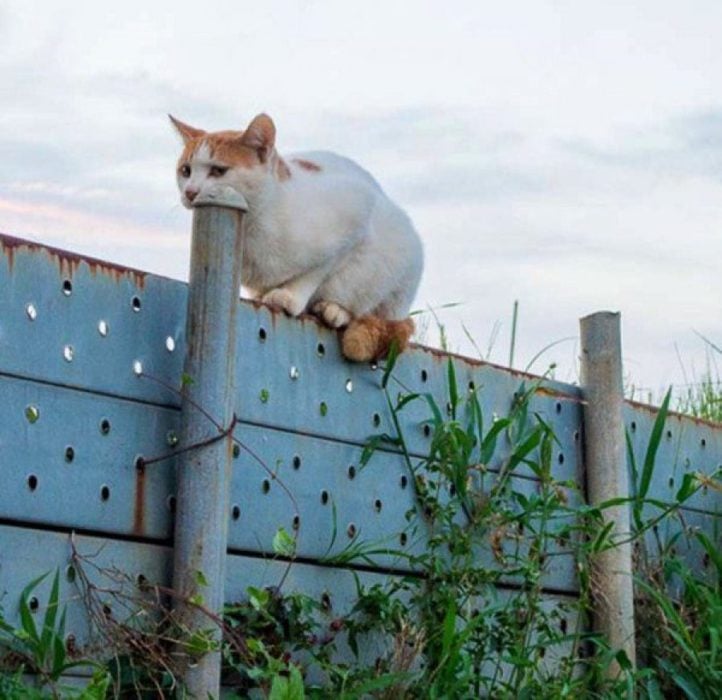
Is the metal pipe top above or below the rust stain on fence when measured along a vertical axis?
above

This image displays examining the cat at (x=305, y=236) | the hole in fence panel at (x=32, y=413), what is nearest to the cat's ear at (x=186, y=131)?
A: the cat at (x=305, y=236)

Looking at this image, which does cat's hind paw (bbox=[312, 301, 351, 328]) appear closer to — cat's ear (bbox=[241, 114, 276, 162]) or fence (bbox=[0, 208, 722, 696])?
fence (bbox=[0, 208, 722, 696])

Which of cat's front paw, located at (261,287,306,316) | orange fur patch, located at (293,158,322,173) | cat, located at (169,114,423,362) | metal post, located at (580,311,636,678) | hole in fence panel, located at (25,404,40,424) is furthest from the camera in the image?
metal post, located at (580,311,636,678)

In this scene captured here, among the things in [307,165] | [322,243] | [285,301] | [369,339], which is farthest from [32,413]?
[307,165]

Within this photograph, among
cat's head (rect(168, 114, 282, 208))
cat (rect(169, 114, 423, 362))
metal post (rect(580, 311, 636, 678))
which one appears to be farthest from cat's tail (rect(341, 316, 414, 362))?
metal post (rect(580, 311, 636, 678))

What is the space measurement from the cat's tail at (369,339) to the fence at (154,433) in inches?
1.5

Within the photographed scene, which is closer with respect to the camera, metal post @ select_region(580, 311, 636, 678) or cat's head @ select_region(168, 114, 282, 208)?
cat's head @ select_region(168, 114, 282, 208)

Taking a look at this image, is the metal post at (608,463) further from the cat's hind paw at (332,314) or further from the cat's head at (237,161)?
the cat's head at (237,161)

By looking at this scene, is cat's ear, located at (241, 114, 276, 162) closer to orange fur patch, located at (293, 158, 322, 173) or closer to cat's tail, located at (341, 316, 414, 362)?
orange fur patch, located at (293, 158, 322, 173)

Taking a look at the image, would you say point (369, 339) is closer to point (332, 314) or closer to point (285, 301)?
point (332, 314)

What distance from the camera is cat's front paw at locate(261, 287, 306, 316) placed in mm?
3211

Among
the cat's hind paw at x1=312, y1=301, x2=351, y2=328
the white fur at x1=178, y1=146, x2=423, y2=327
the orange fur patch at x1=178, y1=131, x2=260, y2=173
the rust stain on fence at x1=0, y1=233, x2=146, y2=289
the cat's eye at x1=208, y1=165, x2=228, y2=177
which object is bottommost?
the rust stain on fence at x1=0, y1=233, x2=146, y2=289

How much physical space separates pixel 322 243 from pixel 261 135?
0.27 m

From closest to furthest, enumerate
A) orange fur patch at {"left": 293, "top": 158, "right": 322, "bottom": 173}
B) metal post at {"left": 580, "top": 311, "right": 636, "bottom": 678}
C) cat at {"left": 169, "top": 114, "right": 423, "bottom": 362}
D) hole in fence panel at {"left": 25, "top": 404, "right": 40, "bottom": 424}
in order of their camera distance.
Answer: hole in fence panel at {"left": 25, "top": 404, "right": 40, "bottom": 424}
cat at {"left": 169, "top": 114, "right": 423, "bottom": 362}
orange fur patch at {"left": 293, "top": 158, "right": 322, "bottom": 173}
metal post at {"left": 580, "top": 311, "right": 636, "bottom": 678}
